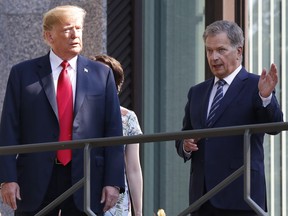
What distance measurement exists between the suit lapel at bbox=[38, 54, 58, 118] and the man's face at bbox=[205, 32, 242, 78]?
3.17 feet

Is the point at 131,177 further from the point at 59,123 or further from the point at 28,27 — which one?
the point at 28,27

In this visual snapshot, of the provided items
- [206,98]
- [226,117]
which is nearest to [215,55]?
[206,98]

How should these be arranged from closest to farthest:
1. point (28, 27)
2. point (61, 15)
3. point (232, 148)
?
point (232, 148), point (61, 15), point (28, 27)

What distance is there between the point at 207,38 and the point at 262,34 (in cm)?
350

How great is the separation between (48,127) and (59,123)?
71 mm

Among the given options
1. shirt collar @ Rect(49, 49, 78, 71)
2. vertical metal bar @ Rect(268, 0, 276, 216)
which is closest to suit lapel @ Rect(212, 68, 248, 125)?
shirt collar @ Rect(49, 49, 78, 71)

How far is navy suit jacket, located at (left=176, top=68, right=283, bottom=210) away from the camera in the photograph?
8.16m

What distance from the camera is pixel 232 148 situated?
8.26 metres

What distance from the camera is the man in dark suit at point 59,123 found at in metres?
8.20

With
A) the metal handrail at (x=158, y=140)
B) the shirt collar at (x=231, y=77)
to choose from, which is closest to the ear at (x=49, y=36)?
the metal handrail at (x=158, y=140)

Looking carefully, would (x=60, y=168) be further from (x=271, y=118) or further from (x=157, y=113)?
(x=157, y=113)

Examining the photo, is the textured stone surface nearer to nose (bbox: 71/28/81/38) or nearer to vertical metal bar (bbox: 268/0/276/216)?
vertical metal bar (bbox: 268/0/276/216)

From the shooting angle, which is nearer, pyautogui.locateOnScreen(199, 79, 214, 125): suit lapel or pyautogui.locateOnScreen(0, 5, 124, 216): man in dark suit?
pyautogui.locateOnScreen(0, 5, 124, 216): man in dark suit

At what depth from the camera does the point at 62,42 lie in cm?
849
